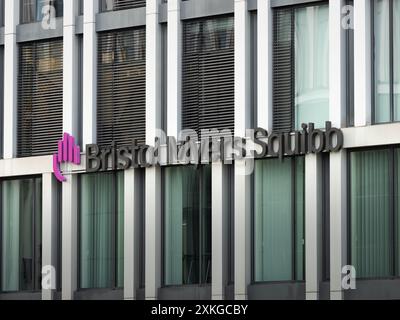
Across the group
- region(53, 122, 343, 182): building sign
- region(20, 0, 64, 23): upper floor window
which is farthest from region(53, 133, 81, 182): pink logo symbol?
region(20, 0, 64, 23): upper floor window

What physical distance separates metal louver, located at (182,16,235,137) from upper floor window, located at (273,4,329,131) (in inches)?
54.0

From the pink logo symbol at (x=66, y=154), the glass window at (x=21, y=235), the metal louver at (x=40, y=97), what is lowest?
the glass window at (x=21, y=235)

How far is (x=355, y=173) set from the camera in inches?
1571

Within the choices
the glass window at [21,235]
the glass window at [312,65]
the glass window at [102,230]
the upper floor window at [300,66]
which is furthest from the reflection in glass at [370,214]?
the glass window at [21,235]

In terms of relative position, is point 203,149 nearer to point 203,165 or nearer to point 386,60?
point 203,165

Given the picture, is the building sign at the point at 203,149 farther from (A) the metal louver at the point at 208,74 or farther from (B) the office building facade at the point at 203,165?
(A) the metal louver at the point at 208,74

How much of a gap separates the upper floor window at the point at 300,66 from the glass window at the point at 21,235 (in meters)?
8.15

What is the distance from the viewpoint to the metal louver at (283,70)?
41.0 m

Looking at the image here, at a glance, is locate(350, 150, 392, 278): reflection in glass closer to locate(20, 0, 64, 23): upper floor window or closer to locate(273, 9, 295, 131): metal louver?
locate(273, 9, 295, 131): metal louver

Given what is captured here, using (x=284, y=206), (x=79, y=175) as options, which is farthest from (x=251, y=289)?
(x=79, y=175)

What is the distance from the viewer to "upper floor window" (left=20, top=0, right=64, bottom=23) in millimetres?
45062

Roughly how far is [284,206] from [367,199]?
7.86 ft

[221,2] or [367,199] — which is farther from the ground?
[221,2]
